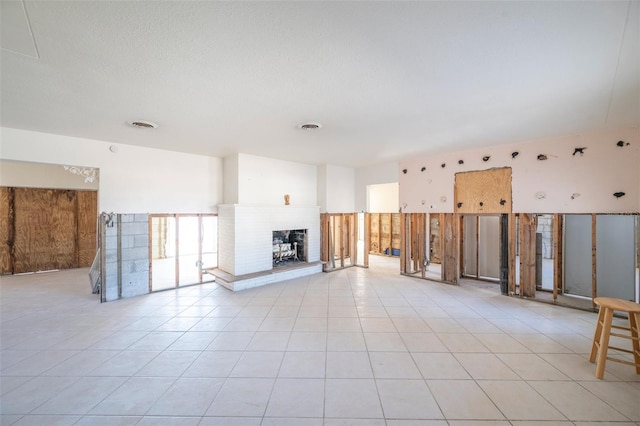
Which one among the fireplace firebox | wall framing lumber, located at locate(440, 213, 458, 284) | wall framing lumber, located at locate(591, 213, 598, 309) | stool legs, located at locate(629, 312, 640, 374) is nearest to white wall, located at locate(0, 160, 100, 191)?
the fireplace firebox

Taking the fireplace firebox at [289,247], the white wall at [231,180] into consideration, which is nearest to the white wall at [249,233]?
the white wall at [231,180]

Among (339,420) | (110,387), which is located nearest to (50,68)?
(110,387)

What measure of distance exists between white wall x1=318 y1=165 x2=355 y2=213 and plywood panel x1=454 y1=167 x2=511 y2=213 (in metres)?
2.91

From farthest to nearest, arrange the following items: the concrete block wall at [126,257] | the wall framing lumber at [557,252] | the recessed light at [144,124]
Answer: the concrete block wall at [126,257] < the wall framing lumber at [557,252] < the recessed light at [144,124]

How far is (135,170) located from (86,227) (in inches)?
164

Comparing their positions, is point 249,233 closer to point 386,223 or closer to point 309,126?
point 309,126

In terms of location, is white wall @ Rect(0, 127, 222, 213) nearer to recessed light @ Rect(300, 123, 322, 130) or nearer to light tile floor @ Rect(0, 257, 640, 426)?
light tile floor @ Rect(0, 257, 640, 426)

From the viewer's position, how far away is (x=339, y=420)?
1904 mm

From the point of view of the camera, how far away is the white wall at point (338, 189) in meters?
7.02

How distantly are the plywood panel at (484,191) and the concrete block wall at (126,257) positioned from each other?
6501 millimetres

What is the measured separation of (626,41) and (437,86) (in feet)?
4.09

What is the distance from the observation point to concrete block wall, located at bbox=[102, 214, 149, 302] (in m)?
4.58

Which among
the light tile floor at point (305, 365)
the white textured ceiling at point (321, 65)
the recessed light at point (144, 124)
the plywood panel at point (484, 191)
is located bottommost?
the light tile floor at point (305, 365)

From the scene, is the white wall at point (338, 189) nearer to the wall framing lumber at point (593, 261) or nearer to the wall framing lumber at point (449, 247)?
the wall framing lumber at point (449, 247)
